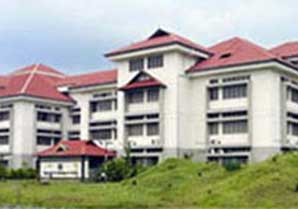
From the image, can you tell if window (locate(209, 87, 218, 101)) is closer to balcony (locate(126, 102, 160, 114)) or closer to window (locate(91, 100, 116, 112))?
→ balcony (locate(126, 102, 160, 114))

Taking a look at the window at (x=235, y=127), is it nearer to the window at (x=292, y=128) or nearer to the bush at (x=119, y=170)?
the window at (x=292, y=128)

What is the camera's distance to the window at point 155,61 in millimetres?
56969

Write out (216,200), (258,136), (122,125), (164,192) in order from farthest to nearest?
(122,125) → (258,136) → (164,192) → (216,200)

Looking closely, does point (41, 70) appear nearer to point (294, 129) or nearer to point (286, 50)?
point (286, 50)

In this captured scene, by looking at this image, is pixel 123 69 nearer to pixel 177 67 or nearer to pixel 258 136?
pixel 177 67

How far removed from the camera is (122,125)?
59344 millimetres

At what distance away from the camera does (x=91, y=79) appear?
67875 mm

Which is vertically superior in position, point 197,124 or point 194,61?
point 194,61

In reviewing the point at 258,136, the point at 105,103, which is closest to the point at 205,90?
the point at 258,136

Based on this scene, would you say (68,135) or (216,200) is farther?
(68,135)

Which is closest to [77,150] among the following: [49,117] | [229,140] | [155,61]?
[155,61]

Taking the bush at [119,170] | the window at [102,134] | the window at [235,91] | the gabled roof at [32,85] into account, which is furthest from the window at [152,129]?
the gabled roof at [32,85]

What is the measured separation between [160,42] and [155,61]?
7.11ft

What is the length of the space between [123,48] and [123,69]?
2.14 meters
